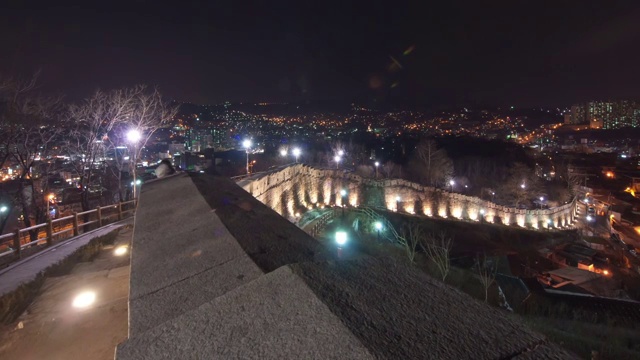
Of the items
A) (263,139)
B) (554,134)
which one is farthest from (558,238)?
(554,134)

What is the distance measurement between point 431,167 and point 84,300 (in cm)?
4251

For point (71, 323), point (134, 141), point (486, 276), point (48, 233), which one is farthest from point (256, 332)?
Answer: point (134, 141)

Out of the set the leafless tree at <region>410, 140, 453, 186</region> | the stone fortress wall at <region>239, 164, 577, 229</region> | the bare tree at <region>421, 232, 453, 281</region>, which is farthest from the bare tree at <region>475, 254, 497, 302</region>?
the leafless tree at <region>410, 140, 453, 186</region>

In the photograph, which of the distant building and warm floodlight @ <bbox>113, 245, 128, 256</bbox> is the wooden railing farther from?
the distant building

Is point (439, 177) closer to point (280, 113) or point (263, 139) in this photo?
point (263, 139)

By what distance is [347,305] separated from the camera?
126 cm

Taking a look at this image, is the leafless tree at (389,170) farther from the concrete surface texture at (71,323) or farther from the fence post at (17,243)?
the concrete surface texture at (71,323)

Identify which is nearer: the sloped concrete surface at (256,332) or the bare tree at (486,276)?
the sloped concrete surface at (256,332)

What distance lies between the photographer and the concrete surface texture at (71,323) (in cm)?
359

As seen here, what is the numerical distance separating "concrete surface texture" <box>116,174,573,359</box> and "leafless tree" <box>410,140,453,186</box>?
4179 centimetres

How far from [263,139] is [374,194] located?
38.9 m

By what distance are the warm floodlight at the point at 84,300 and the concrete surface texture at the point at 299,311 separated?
10.5 feet

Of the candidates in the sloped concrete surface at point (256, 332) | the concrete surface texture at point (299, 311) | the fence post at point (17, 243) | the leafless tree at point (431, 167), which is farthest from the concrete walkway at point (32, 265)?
the leafless tree at point (431, 167)

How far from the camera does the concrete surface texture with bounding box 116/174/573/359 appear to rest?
1.09m
